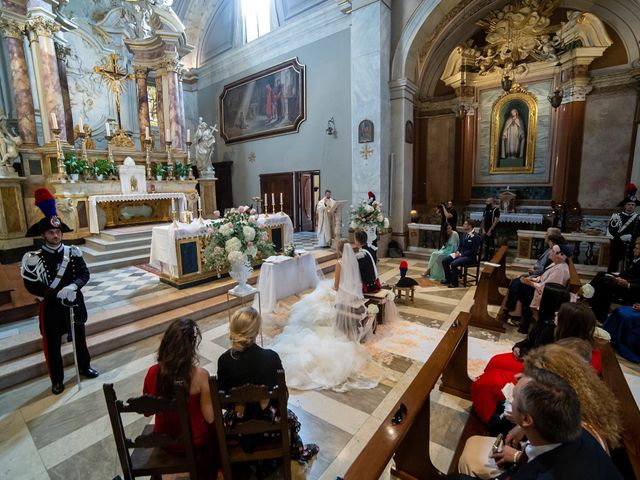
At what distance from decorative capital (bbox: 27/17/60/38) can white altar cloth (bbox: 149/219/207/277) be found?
7015 millimetres

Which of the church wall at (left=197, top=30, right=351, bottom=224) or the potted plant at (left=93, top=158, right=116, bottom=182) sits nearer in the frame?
the potted plant at (left=93, top=158, right=116, bottom=182)

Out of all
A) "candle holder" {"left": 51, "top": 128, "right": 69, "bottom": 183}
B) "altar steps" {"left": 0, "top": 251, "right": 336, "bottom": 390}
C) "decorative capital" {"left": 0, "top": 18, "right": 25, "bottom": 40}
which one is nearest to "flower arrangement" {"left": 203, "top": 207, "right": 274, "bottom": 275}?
"altar steps" {"left": 0, "top": 251, "right": 336, "bottom": 390}

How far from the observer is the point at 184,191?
11008 mm

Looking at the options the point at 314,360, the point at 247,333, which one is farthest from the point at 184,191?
the point at 247,333

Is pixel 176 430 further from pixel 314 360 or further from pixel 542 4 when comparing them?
pixel 542 4

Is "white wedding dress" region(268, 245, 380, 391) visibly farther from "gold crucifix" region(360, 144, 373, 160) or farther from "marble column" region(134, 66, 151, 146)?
"marble column" region(134, 66, 151, 146)

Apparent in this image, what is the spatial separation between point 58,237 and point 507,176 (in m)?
12.4

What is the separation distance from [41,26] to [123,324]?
8772 millimetres

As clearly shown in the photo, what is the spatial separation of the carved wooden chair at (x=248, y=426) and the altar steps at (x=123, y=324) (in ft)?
10.8

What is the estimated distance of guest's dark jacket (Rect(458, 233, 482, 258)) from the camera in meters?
6.51

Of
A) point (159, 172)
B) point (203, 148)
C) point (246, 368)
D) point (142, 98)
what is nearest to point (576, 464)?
point (246, 368)

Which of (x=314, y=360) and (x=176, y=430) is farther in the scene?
(x=314, y=360)

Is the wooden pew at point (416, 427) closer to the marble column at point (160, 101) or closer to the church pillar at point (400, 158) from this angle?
the church pillar at point (400, 158)

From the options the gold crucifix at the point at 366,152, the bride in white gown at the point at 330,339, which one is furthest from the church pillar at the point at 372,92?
the bride in white gown at the point at 330,339
